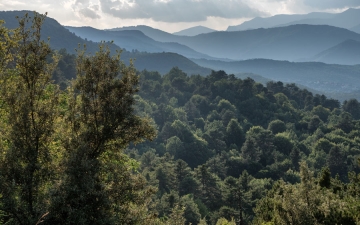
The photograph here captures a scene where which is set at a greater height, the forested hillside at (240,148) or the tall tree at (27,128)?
the tall tree at (27,128)

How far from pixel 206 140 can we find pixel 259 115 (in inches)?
1402

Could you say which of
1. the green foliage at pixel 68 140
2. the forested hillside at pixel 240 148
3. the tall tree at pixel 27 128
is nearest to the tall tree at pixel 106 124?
the green foliage at pixel 68 140

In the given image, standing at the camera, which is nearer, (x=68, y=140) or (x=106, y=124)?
(x=68, y=140)

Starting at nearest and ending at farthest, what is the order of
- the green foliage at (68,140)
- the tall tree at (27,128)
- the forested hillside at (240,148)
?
the tall tree at (27,128)
the green foliage at (68,140)
the forested hillside at (240,148)

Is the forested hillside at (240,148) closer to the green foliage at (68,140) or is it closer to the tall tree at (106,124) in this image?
the tall tree at (106,124)

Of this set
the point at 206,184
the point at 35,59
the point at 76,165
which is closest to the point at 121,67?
the point at 35,59

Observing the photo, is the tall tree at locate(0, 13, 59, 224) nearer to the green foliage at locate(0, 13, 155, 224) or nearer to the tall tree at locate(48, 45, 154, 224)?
the green foliage at locate(0, 13, 155, 224)

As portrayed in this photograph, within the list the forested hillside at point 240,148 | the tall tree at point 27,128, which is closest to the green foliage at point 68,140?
the tall tree at point 27,128

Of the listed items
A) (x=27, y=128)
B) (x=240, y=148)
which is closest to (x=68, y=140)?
(x=27, y=128)

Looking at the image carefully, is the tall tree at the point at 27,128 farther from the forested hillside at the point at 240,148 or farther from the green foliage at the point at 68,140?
the forested hillside at the point at 240,148

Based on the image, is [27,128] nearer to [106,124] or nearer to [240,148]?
[106,124]

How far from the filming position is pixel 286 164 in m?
74.6

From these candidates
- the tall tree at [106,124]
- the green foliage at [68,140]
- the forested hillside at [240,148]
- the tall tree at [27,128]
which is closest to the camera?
the tall tree at [27,128]

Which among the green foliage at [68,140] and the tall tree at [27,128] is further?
the green foliage at [68,140]
